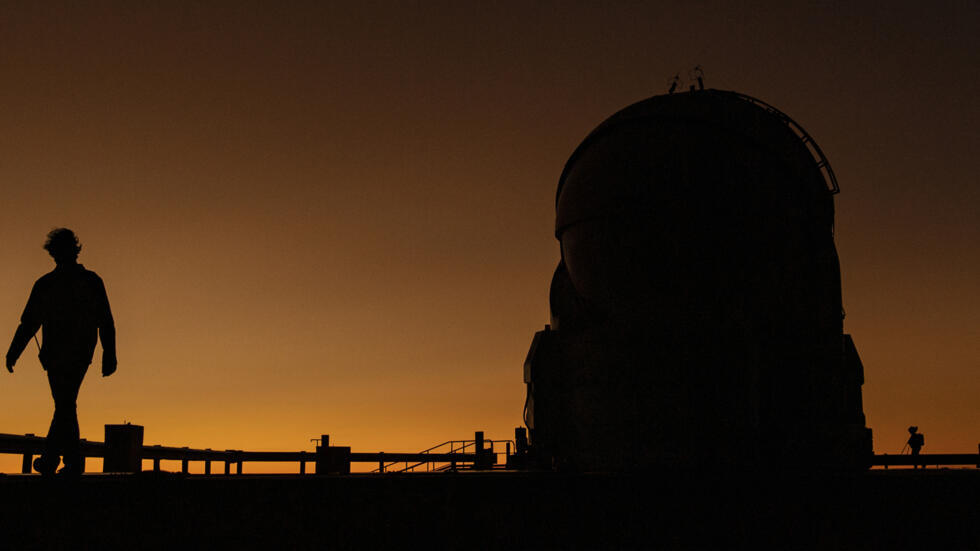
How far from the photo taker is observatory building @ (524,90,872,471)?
14320 mm

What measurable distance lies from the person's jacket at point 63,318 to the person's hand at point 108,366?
0.14 m

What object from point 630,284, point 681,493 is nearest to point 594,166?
point 630,284

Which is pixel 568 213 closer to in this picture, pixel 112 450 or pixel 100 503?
pixel 112 450

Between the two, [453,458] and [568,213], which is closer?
[568,213]

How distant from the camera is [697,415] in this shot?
15031 millimetres

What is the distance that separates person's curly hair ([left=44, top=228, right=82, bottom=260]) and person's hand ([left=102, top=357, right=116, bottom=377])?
3.34 ft

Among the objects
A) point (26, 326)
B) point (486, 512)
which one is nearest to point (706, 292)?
point (486, 512)

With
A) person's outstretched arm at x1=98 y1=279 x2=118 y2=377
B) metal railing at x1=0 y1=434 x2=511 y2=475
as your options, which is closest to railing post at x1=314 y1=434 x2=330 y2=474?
metal railing at x1=0 y1=434 x2=511 y2=475

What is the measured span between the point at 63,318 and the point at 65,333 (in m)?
0.14

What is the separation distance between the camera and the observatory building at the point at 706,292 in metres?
14.3

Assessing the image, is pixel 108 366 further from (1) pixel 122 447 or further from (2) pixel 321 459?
(2) pixel 321 459

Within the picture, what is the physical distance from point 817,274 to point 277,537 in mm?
10766

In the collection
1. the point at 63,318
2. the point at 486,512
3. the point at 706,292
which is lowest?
the point at 486,512

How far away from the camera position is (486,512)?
27.2 feet
